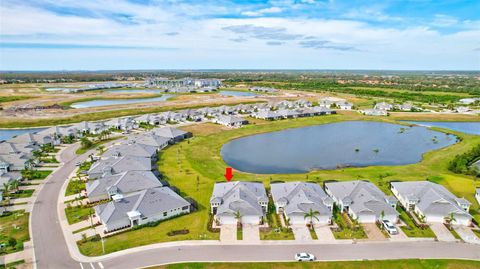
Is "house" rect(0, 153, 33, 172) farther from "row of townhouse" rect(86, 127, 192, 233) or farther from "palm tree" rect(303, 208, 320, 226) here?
"palm tree" rect(303, 208, 320, 226)

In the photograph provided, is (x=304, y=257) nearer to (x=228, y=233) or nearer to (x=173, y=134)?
(x=228, y=233)

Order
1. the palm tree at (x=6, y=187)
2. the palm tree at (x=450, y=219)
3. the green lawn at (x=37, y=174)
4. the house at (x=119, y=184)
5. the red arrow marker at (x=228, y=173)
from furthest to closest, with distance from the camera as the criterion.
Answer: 1. the green lawn at (x=37, y=174)
2. the red arrow marker at (x=228, y=173)
3. the palm tree at (x=6, y=187)
4. the house at (x=119, y=184)
5. the palm tree at (x=450, y=219)

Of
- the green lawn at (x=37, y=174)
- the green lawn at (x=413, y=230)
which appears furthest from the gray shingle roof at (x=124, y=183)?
the green lawn at (x=413, y=230)

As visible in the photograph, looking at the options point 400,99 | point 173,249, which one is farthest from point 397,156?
point 400,99

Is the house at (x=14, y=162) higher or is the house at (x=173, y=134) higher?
the house at (x=173, y=134)

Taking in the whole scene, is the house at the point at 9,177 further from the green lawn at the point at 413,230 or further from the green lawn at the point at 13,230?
the green lawn at the point at 413,230
